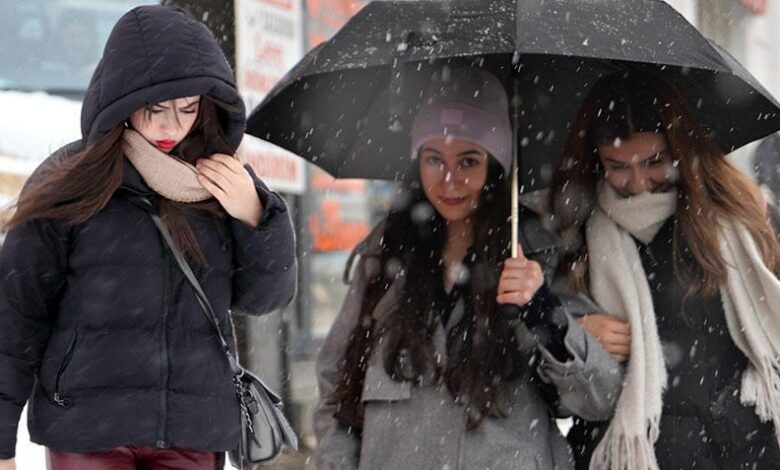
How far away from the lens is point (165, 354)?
12.1ft

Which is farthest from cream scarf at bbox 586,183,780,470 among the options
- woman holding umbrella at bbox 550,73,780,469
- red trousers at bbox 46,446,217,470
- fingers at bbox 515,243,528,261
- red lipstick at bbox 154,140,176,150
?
red lipstick at bbox 154,140,176,150

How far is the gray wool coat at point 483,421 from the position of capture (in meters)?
3.96

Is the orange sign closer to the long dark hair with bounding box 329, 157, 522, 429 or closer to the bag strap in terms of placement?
the long dark hair with bounding box 329, 157, 522, 429

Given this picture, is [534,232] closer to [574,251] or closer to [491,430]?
[574,251]

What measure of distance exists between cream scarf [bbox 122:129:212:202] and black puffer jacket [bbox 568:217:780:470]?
4.76 feet

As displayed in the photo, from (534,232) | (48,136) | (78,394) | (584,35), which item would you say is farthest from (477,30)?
(48,136)

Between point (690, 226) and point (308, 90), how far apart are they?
1.27 meters

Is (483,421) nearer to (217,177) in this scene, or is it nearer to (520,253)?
(520,253)

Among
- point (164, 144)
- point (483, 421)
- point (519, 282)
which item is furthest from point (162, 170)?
point (483, 421)

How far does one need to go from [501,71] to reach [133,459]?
167 cm

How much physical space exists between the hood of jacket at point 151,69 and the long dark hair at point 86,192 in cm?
6

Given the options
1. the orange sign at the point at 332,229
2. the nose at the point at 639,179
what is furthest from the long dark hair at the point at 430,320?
the orange sign at the point at 332,229

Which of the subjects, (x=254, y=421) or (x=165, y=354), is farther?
(x=254, y=421)

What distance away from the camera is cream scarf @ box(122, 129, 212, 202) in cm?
375
